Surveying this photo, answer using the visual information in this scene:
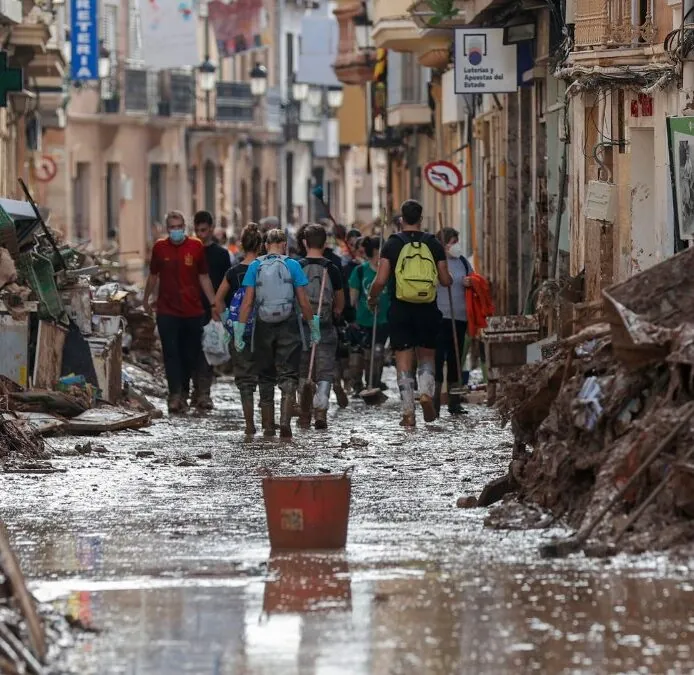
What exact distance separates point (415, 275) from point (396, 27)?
23.3 meters

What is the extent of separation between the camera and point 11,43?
127 feet

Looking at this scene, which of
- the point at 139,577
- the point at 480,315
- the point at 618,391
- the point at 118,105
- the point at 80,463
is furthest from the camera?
the point at 118,105

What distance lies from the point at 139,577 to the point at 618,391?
2458 millimetres

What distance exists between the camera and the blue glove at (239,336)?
17375 mm

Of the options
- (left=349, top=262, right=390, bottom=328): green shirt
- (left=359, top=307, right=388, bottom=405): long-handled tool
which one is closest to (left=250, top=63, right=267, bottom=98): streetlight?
(left=349, top=262, right=390, bottom=328): green shirt

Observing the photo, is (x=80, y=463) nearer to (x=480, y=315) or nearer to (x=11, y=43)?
(x=480, y=315)

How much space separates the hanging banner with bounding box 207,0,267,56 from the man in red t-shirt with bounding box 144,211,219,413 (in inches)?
1698

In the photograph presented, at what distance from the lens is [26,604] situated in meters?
8.17

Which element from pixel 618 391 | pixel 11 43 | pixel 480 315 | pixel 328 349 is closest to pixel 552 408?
pixel 618 391

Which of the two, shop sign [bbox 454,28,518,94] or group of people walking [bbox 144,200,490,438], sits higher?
shop sign [bbox 454,28,518,94]

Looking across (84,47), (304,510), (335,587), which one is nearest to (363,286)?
(304,510)

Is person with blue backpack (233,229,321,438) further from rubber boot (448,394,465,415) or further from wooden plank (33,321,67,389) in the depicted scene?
rubber boot (448,394,465,415)

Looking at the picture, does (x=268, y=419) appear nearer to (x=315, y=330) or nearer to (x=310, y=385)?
(x=315, y=330)

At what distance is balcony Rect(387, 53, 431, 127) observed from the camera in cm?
5047
